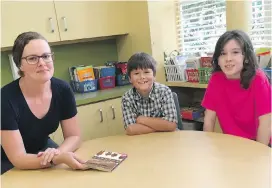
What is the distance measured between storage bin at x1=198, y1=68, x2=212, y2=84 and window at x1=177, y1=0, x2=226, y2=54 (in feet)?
1.17

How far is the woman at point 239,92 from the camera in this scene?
1.58 metres

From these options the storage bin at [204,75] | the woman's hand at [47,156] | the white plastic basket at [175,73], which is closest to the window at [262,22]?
the storage bin at [204,75]

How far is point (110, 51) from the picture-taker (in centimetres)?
316

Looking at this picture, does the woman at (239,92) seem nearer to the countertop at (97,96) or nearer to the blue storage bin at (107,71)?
the countertop at (97,96)

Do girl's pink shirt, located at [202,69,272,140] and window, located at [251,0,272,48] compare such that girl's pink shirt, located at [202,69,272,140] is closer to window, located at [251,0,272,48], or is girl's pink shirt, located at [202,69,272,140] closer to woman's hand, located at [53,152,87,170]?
window, located at [251,0,272,48]

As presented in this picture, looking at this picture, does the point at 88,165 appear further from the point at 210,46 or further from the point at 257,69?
the point at 210,46

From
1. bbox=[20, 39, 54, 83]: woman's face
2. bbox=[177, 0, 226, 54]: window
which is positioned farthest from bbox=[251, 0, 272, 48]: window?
bbox=[20, 39, 54, 83]: woman's face

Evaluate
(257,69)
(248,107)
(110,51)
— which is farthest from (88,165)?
(110,51)

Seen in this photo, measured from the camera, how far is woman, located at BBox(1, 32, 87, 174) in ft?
4.40

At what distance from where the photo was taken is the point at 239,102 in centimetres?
168

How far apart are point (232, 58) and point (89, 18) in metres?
1.50

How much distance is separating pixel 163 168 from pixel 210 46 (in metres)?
1.74

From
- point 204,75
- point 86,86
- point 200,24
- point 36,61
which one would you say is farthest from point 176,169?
point 200,24

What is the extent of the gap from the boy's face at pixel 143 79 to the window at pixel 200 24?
106 centimetres
